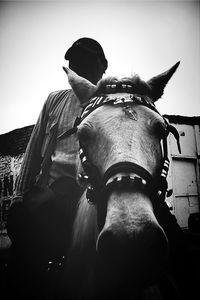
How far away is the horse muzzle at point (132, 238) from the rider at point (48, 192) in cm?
90

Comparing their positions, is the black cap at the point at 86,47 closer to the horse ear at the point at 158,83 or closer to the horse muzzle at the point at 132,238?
the horse ear at the point at 158,83

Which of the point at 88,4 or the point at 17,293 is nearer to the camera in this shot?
the point at 17,293

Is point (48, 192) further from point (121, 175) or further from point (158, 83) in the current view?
point (158, 83)

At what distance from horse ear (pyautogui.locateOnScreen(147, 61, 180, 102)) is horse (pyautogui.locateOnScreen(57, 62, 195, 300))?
0.01m

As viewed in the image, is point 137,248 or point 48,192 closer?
point 137,248

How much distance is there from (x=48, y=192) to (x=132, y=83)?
45.9 inches

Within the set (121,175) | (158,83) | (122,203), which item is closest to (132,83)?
(158,83)

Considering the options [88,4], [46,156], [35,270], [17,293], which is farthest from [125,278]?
[88,4]

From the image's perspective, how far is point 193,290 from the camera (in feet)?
5.25

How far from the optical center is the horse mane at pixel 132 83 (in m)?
1.71

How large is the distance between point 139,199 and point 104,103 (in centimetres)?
77

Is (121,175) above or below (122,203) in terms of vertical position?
above

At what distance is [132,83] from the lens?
1712mm

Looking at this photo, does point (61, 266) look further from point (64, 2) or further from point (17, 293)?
point (64, 2)
